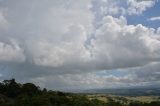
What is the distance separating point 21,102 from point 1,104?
1143cm

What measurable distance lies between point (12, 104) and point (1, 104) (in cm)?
636

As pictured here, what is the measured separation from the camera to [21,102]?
199625 millimetres

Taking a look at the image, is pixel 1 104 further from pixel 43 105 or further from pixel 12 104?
pixel 43 105

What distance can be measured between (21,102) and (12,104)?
5.22 meters

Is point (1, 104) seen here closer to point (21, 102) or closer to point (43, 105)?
Result: point (21, 102)

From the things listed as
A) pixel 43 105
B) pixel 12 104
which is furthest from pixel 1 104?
pixel 43 105

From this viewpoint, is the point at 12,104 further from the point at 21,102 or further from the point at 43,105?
the point at 43,105

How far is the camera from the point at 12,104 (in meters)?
198

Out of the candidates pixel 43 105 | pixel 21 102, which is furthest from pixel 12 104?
pixel 43 105

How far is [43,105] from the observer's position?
19862cm

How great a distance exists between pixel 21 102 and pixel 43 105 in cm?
1299

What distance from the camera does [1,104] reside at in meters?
198
